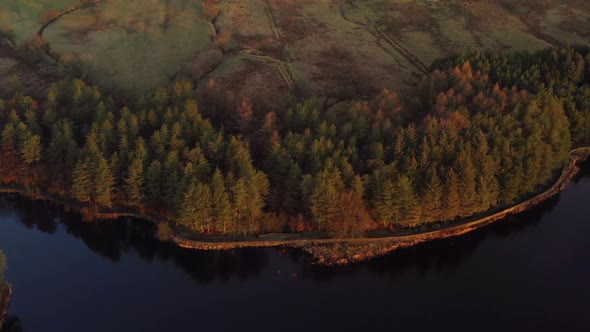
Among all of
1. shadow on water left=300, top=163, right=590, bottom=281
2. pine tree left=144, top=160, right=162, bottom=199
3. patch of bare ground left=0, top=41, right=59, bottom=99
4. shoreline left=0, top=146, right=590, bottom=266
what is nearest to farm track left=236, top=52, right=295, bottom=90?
patch of bare ground left=0, top=41, right=59, bottom=99

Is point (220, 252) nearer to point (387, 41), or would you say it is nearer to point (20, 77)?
point (20, 77)

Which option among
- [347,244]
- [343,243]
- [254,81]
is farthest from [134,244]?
[254,81]

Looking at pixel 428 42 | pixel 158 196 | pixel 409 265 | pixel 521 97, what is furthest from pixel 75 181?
pixel 428 42

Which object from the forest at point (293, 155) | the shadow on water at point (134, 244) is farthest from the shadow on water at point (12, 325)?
the forest at point (293, 155)

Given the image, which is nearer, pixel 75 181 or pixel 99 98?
→ pixel 75 181

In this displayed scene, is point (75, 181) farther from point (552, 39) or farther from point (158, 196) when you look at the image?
point (552, 39)

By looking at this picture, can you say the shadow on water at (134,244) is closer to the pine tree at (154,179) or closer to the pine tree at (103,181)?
the pine tree at (103,181)

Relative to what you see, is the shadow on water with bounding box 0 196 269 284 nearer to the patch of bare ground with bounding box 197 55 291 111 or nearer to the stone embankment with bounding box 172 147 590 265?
the stone embankment with bounding box 172 147 590 265
